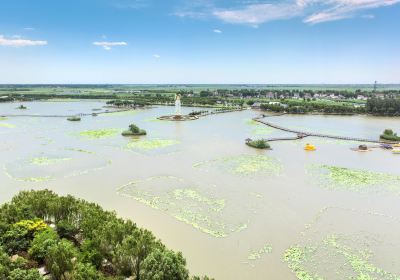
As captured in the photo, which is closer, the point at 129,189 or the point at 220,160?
the point at 129,189

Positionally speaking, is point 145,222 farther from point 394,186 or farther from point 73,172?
point 394,186

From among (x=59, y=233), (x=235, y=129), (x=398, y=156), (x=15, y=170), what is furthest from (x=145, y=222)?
(x=235, y=129)

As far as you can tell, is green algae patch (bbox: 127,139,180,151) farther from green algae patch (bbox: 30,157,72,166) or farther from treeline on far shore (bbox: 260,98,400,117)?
treeline on far shore (bbox: 260,98,400,117)

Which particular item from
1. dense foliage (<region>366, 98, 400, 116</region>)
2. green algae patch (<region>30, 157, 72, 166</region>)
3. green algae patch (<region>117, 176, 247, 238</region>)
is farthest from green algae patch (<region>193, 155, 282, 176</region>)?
dense foliage (<region>366, 98, 400, 116</region>)

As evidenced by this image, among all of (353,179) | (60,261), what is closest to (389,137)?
(353,179)

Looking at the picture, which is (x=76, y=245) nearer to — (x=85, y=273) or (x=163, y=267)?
(x=85, y=273)

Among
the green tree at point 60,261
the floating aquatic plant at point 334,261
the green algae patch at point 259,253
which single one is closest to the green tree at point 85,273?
the green tree at point 60,261
